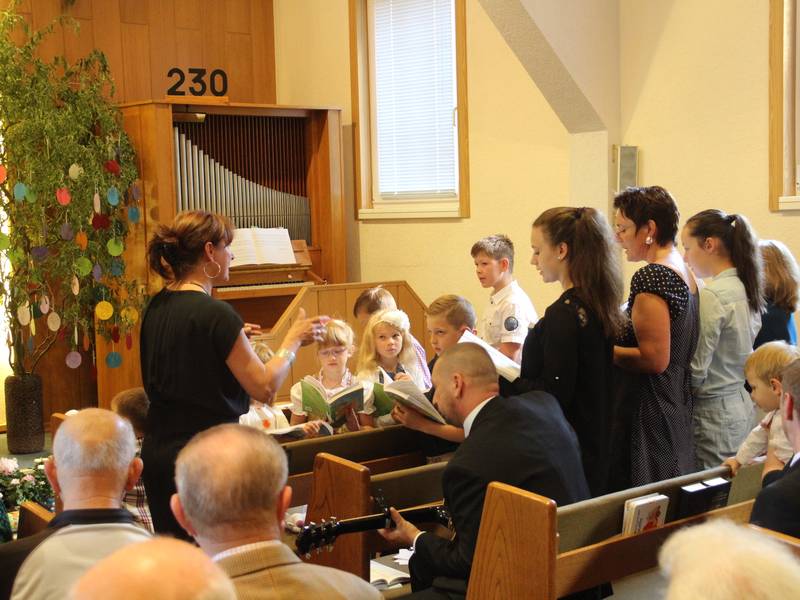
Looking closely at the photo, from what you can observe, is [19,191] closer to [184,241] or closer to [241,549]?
[184,241]

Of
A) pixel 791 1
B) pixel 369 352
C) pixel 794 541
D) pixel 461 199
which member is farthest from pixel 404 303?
pixel 794 541

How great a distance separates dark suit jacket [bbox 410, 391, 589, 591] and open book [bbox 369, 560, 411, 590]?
35cm

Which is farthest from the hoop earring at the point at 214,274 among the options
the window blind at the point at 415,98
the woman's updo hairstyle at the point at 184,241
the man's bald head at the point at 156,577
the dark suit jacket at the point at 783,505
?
the window blind at the point at 415,98

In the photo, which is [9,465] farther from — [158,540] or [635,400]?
[158,540]

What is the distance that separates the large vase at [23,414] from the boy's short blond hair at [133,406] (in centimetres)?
357

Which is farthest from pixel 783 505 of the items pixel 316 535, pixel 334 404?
A: pixel 334 404

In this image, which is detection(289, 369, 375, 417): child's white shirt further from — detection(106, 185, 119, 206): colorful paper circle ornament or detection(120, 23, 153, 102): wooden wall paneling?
detection(120, 23, 153, 102): wooden wall paneling

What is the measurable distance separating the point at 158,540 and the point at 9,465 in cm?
313

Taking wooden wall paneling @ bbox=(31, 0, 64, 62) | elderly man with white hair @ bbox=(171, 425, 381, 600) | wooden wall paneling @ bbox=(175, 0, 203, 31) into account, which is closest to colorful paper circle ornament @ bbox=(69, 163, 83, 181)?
wooden wall paneling @ bbox=(31, 0, 64, 62)

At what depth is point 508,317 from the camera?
487 centimetres

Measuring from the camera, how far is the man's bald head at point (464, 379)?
110 inches

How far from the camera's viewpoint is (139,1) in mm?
7965

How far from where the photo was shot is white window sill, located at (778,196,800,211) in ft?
17.3

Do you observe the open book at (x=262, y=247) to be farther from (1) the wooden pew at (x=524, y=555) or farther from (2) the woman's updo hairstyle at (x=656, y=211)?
(1) the wooden pew at (x=524, y=555)
